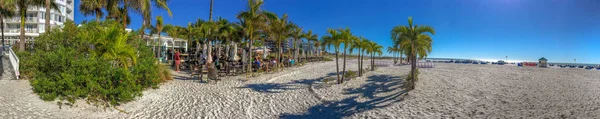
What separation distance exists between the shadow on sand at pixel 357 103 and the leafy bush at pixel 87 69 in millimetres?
4511

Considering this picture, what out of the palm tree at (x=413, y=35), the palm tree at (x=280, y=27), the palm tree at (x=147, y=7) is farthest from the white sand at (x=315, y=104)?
the palm tree at (x=280, y=27)

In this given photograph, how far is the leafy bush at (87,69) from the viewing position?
6.65 meters

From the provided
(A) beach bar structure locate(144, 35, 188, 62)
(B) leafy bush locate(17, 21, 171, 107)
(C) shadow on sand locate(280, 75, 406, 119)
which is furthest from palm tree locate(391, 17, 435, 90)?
(A) beach bar structure locate(144, 35, 188, 62)

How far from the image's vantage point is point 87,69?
730 cm

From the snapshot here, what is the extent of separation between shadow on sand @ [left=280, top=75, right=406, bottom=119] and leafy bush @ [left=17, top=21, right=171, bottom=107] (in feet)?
14.8

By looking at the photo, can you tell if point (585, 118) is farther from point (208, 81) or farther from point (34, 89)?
point (34, 89)

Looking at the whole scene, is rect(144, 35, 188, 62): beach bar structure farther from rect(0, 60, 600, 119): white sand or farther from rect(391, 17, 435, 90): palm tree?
rect(391, 17, 435, 90): palm tree

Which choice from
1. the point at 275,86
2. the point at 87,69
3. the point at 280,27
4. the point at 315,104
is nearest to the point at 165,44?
the point at 280,27

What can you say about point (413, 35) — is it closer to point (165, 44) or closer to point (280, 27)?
point (280, 27)

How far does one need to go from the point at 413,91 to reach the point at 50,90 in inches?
396

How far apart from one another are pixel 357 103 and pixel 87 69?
735 cm

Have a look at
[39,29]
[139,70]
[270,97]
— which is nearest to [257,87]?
[270,97]

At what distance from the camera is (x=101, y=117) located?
A: 20.2 feet

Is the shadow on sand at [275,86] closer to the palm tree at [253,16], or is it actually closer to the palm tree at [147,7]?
the palm tree at [253,16]
